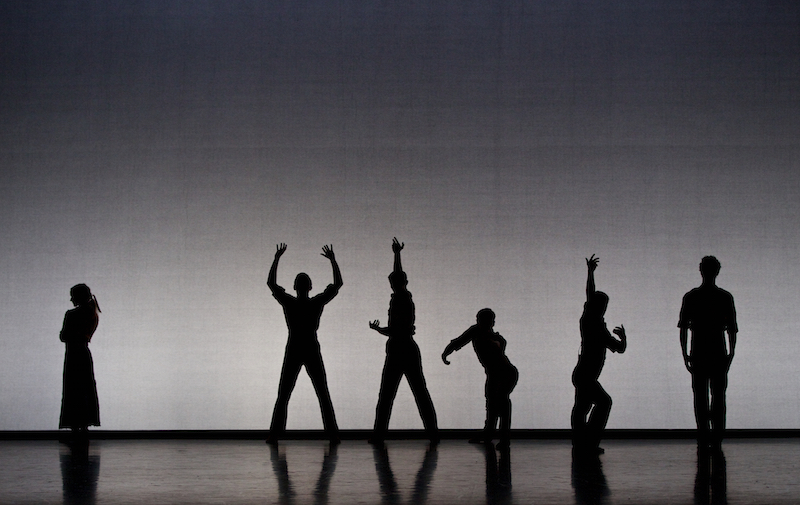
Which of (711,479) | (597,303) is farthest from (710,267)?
(711,479)

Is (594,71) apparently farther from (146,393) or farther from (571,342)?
(146,393)

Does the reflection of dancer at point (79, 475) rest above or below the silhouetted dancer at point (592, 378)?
below

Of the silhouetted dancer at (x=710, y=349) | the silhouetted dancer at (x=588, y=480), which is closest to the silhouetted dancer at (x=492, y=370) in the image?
the silhouetted dancer at (x=588, y=480)

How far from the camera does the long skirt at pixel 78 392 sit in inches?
258

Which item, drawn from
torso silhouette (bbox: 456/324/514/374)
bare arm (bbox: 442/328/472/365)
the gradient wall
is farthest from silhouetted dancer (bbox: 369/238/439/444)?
the gradient wall

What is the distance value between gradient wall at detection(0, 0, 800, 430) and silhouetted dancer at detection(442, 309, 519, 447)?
2.66ft

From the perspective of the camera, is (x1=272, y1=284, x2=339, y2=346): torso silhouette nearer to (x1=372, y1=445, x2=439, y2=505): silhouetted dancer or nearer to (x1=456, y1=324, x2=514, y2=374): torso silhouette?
(x1=372, y1=445, x2=439, y2=505): silhouetted dancer

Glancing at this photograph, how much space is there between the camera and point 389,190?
24.3ft

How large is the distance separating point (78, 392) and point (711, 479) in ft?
16.6

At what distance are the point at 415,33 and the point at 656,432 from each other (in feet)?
14.5

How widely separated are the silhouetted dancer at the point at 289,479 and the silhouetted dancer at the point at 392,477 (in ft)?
0.95

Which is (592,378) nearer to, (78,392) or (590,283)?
(590,283)

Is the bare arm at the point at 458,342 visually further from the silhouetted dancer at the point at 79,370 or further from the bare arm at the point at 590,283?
the silhouetted dancer at the point at 79,370

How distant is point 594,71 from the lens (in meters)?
7.48
